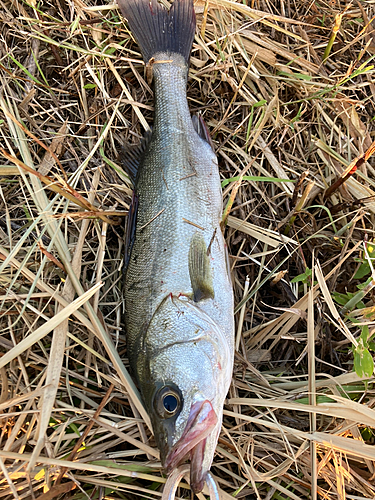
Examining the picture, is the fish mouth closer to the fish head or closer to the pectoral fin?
the fish head

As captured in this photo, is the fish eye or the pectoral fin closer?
the fish eye

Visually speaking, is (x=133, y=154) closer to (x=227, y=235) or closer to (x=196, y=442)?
(x=227, y=235)

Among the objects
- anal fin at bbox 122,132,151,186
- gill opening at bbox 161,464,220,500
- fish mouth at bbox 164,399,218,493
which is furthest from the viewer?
anal fin at bbox 122,132,151,186

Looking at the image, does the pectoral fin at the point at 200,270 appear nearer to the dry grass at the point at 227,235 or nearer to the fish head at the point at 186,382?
the fish head at the point at 186,382

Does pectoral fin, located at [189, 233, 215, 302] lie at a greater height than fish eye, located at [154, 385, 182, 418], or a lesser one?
greater

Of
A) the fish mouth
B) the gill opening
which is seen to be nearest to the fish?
the fish mouth

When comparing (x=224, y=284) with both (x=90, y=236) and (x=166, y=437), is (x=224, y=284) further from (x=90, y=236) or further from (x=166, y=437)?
(x=90, y=236)
